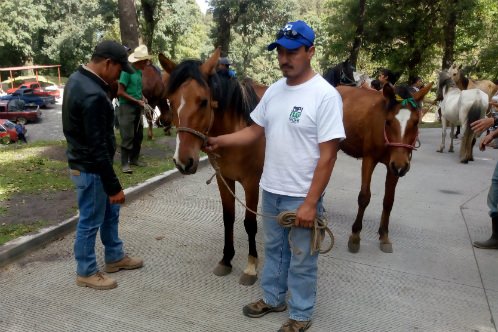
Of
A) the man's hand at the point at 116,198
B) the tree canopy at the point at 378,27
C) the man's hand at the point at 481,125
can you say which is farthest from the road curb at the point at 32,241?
the tree canopy at the point at 378,27

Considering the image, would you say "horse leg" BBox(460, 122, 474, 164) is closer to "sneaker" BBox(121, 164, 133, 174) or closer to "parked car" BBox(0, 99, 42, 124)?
"sneaker" BBox(121, 164, 133, 174)

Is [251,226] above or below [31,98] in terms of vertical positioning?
above

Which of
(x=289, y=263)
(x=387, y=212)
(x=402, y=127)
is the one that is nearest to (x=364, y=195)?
(x=387, y=212)

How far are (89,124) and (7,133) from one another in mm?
14740

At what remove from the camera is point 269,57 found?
46.7m

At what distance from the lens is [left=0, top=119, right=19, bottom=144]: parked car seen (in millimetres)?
15180

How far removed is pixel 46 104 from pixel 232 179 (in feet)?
94.9

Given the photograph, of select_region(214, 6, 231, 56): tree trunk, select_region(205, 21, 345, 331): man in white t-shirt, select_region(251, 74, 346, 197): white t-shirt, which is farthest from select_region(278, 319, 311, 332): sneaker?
select_region(214, 6, 231, 56): tree trunk

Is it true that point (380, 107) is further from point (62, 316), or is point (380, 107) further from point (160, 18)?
point (160, 18)

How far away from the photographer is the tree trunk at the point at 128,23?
9.62 meters

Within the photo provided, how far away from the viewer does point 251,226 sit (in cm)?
378

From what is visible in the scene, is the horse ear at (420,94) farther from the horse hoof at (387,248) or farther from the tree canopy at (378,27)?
the tree canopy at (378,27)

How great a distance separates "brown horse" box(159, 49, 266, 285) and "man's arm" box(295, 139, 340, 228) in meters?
0.83

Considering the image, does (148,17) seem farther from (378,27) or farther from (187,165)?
(187,165)
